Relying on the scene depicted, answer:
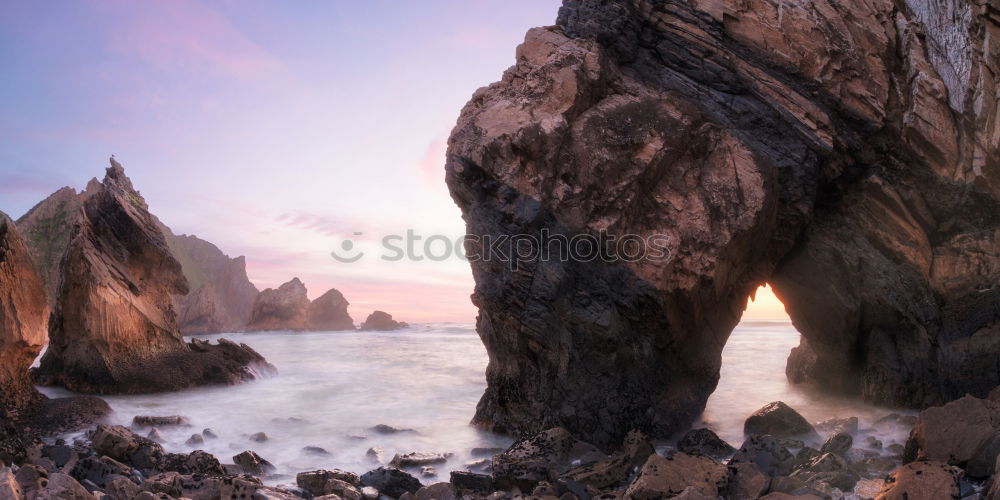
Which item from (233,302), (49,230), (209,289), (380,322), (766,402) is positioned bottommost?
(766,402)

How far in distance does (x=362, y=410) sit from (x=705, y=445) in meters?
7.03

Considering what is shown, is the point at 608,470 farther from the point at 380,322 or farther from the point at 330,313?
the point at 380,322

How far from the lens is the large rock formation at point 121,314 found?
535 inches

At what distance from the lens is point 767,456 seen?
7746mm

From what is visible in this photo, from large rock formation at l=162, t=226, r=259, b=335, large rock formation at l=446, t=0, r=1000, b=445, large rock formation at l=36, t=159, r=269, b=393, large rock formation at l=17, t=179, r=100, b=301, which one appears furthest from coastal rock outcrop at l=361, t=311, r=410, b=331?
large rock formation at l=446, t=0, r=1000, b=445

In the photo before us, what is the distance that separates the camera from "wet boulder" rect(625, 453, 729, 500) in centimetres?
636

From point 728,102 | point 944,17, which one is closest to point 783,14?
point 728,102

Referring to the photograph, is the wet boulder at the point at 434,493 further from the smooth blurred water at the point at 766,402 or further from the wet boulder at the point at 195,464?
the smooth blurred water at the point at 766,402

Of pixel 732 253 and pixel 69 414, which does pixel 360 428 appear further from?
pixel 732 253

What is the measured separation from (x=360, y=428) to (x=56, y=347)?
24.7 ft

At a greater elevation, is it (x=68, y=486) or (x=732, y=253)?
(x=732, y=253)

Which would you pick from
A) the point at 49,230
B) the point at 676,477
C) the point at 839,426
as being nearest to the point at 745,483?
the point at 676,477

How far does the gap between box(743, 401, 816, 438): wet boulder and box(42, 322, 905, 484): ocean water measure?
38cm

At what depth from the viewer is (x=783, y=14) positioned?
36.4ft
